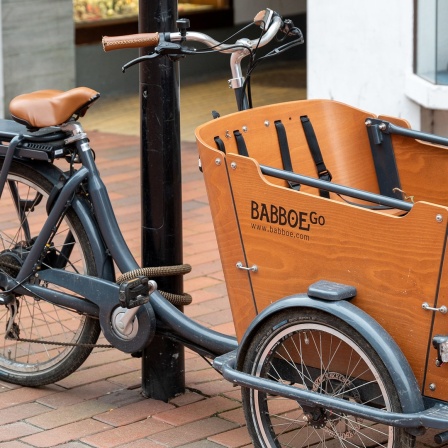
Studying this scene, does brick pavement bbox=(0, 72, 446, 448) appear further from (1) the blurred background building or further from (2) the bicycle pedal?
(1) the blurred background building

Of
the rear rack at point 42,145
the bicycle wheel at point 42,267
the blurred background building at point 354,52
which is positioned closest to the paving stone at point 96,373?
the bicycle wheel at point 42,267

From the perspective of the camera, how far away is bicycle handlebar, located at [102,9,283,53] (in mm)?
3361

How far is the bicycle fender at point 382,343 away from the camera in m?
2.92

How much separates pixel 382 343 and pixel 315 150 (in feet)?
3.09

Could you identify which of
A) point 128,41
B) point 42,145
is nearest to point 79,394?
point 42,145

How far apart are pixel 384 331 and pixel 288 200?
1.50ft

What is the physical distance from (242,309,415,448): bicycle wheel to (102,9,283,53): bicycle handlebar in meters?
0.88

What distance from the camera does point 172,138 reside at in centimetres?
390

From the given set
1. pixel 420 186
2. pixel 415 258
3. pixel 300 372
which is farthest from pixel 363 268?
pixel 420 186

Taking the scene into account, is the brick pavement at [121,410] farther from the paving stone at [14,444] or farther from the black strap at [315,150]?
the black strap at [315,150]

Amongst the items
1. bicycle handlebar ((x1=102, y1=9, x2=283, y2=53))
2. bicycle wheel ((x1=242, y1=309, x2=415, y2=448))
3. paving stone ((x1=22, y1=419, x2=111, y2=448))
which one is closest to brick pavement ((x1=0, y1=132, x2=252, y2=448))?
paving stone ((x1=22, y1=419, x2=111, y2=448))

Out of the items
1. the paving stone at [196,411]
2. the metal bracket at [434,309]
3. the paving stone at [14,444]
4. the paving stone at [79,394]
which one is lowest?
the paving stone at [196,411]

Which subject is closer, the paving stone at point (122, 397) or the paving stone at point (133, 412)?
the paving stone at point (133, 412)

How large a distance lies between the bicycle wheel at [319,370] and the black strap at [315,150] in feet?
2.17
